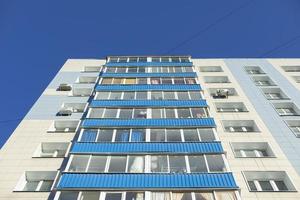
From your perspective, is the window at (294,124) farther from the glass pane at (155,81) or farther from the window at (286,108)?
the glass pane at (155,81)

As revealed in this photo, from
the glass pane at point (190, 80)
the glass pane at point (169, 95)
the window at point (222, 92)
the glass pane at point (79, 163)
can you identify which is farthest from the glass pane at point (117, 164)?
the window at point (222, 92)

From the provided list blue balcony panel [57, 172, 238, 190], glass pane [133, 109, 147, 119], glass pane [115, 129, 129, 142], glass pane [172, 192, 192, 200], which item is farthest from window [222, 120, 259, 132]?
glass pane [172, 192, 192, 200]

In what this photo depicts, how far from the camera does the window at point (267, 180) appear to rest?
63.9 feet

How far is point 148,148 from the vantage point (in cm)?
1988

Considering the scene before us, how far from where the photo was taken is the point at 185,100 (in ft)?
84.5

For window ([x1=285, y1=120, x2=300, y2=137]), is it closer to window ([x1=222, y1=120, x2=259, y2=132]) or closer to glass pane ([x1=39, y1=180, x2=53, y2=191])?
window ([x1=222, y1=120, x2=259, y2=132])

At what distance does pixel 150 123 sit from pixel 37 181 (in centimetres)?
897

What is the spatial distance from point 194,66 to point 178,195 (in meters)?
20.7

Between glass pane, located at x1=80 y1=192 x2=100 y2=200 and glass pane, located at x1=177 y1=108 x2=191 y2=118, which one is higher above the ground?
glass pane, located at x1=177 y1=108 x2=191 y2=118

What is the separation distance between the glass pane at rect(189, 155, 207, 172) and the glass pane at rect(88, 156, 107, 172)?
18.0ft

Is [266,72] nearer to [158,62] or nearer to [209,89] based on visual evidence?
[209,89]

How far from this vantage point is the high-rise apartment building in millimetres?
17141

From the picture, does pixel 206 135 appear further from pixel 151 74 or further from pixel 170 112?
pixel 151 74

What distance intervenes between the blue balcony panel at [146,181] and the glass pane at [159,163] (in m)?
0.84
